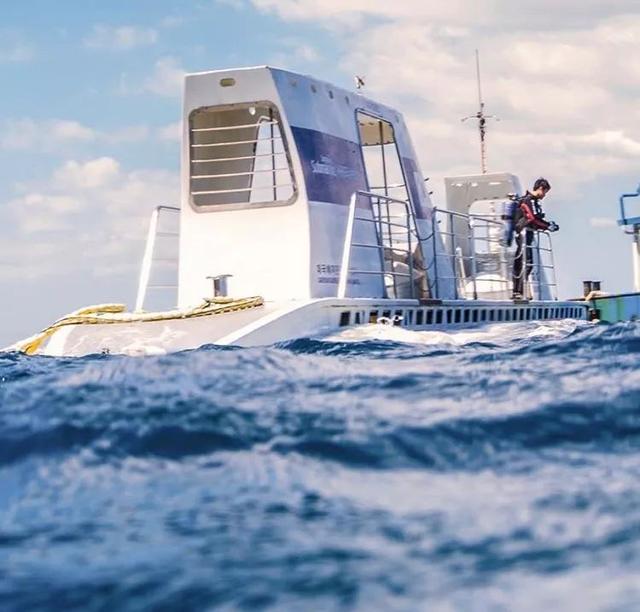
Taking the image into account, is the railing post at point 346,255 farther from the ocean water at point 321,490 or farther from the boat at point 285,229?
the ocean water at point 321,490

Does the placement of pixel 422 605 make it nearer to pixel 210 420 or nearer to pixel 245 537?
pixel 245 537

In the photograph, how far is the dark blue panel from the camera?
42.8 feet

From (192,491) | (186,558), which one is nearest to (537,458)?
(192,491)

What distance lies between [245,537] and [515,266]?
1394cm

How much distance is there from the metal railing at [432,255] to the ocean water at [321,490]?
22.0 ft

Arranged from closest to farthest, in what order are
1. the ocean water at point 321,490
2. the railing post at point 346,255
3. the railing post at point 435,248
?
the ocean water at point 321,490
the railing post at point 346,255
the railing post at point 435,248

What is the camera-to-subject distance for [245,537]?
10.6 ft

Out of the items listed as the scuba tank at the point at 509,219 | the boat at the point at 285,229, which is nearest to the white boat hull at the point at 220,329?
the boat at the point at 285,229

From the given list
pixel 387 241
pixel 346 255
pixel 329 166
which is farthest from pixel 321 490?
pixel 387 241

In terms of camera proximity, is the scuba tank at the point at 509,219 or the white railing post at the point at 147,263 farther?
the scuba tank at the point at 509,219

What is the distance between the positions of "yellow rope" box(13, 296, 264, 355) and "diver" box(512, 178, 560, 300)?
19.8 feet

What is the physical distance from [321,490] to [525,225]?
13037 mm

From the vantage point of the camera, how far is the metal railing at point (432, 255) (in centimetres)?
1330

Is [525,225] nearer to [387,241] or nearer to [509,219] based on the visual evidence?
[509,219]
